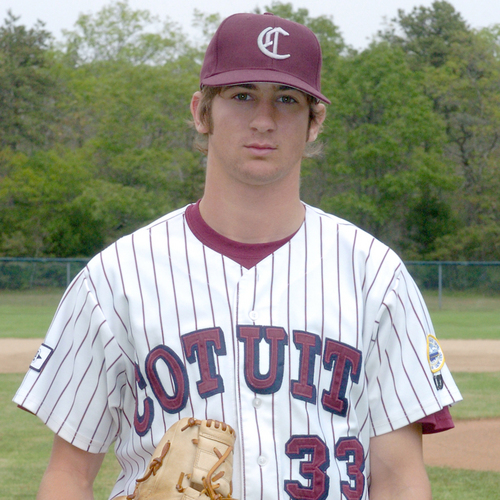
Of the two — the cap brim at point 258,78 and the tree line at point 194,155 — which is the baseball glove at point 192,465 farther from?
the tree line at point 194,155

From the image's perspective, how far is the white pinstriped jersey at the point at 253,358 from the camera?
1539 mm

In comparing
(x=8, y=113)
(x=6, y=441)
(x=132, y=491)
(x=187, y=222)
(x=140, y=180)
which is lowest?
(x=6, y=441)

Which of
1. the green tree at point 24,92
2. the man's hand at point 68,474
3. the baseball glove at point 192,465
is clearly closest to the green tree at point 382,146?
the green tree at point 24,92

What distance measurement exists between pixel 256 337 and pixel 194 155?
3068 centimetres

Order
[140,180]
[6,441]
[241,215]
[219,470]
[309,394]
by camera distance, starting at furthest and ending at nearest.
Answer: [140,180] → [6,441] → [241,215] → [309,394] → [219,470]

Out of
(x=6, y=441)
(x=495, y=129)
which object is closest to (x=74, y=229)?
(x=495, y=129)

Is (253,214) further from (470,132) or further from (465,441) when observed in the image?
(470,132)

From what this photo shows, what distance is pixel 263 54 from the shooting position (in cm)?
160

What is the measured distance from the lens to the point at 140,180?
31.7m

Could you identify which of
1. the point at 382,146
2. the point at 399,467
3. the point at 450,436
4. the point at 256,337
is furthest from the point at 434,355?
the point at 382,146

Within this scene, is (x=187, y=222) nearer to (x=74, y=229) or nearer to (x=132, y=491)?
(x=132, y=491)

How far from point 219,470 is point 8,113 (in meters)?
33.5

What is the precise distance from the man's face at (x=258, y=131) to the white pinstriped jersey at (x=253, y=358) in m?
0.17

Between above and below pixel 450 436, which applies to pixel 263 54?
above
